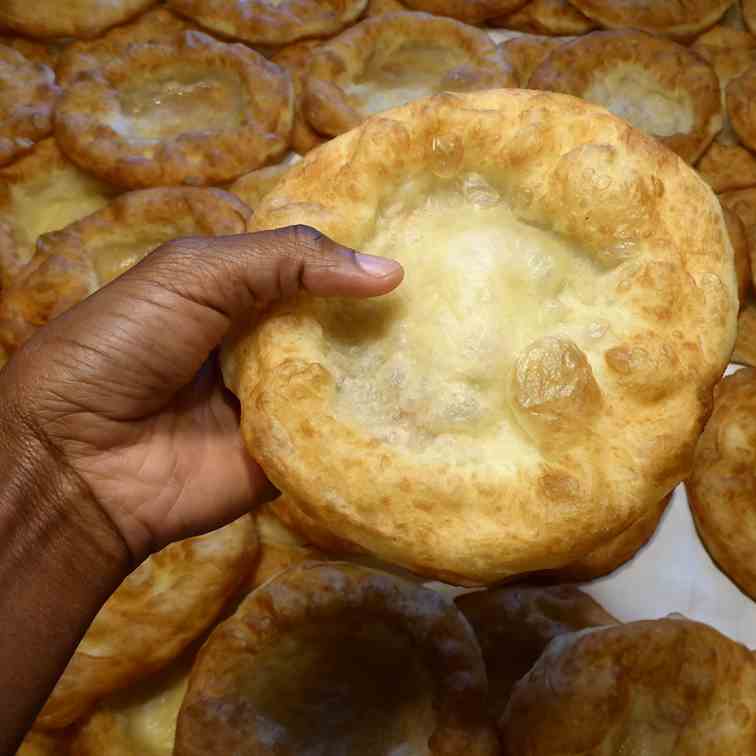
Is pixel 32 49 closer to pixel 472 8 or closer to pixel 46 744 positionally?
pixel 472 8

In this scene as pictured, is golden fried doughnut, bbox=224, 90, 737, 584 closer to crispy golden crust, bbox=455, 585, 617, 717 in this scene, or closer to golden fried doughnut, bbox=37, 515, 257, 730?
golden fried doughnut, bbox=37, 515, 257, 730

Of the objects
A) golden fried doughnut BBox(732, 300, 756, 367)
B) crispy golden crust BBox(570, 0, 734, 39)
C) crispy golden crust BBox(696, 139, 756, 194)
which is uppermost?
crispy golden crust BBox(570, 0, 734, 39)

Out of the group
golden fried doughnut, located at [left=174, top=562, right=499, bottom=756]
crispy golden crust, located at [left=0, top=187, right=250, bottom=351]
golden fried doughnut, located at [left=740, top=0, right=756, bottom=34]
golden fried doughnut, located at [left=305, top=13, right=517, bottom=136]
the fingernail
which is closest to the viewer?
the fingernail

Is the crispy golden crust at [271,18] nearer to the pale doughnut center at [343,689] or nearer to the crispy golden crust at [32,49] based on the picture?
the crispy golden crust at [32,49]

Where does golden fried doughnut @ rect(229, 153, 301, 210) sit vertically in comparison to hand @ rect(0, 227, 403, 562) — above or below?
below

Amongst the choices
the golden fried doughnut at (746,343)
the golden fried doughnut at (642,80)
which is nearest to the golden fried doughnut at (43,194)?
the golden fried doughnut at (642,80)

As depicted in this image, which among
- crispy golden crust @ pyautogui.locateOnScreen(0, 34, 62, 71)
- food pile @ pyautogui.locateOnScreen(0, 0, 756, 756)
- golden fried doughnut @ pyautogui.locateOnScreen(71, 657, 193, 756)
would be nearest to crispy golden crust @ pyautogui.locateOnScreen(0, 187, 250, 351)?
food pile @ pyautogui.locateOnScreen(0, 0, 756, 756)

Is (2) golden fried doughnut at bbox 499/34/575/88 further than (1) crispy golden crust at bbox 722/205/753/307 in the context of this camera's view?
Yes
